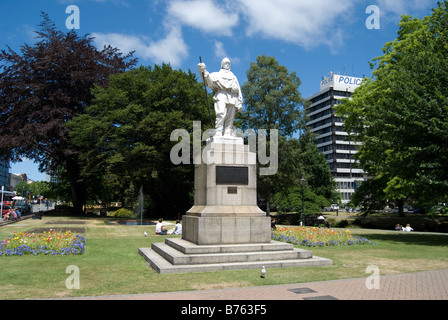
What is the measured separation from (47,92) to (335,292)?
40.5 m

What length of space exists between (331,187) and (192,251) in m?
53.7

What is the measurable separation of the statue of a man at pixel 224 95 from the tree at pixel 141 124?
64.6 ft

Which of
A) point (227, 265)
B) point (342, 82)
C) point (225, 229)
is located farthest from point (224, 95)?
point (342, 82)

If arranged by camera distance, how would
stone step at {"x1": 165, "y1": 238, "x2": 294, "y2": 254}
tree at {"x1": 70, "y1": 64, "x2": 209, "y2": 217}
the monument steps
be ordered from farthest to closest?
1. tree at {"x1": 70, "y1": 64, "x2": 209, "y2": 217}
2. stone step at {"x1": 165, "y1": 238, "x2": 294, "y2": 254}
3. the monument steps

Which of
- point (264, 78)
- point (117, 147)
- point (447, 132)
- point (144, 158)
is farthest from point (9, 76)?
point (447, 132)

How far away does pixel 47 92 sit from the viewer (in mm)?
40031

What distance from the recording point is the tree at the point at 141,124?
3431cm

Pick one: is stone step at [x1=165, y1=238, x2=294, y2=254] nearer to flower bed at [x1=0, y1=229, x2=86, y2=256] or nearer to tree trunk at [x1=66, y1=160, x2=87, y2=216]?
flower bed at [x1=0, y1=229, x2=86, y2=256]

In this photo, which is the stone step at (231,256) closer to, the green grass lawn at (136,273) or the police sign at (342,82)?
the green grass lawn at (136,273)

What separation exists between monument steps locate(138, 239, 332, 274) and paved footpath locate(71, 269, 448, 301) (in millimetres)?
2241

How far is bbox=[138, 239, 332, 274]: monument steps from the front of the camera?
10.5 metres

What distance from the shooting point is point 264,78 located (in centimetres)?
4275

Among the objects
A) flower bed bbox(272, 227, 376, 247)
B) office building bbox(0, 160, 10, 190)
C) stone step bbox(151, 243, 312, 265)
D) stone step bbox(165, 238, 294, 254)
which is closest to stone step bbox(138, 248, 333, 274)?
stone step bbox(151, 243, 312, 265)

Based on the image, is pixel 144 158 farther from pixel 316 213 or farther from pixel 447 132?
pixel 447 132
